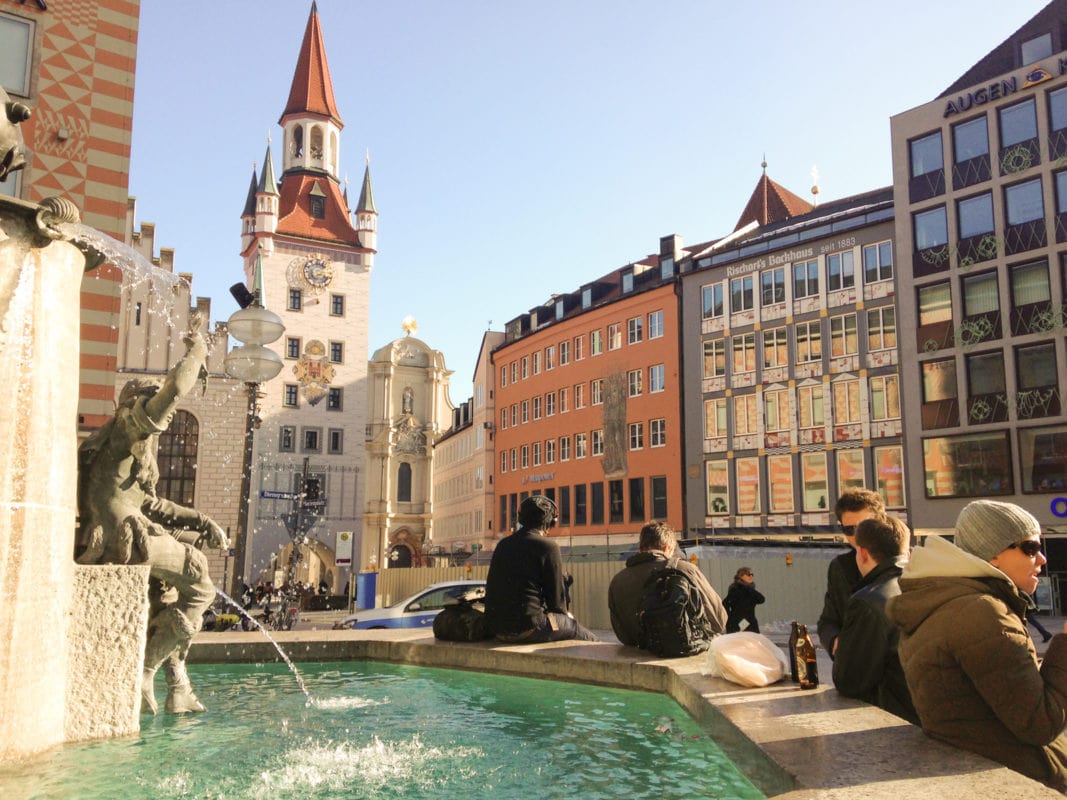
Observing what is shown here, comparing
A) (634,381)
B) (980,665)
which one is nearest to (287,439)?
(634,381)

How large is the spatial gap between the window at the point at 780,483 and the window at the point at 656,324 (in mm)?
9261

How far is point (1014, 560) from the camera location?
357 cm

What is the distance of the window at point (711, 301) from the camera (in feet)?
148

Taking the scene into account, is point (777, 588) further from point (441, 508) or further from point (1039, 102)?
point (441, 508)

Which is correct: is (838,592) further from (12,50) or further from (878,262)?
(878,262)

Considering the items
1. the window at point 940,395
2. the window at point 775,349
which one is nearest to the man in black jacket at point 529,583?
the window at point 940,395

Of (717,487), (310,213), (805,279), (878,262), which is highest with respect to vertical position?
(310,213)

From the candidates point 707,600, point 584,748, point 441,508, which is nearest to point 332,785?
point 584,748

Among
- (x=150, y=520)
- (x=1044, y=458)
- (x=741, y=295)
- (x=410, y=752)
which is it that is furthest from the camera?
(x=741, y=295)

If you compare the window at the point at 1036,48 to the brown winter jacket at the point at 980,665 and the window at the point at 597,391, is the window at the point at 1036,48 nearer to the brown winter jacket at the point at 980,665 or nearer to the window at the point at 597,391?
the window at the point at 597,391

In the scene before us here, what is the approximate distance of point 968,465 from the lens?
35.6m

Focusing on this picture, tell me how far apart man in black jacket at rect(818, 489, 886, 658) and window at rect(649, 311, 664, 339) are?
1662 inches

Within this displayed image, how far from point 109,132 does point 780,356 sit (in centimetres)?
2815

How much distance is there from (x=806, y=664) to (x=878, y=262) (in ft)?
120
